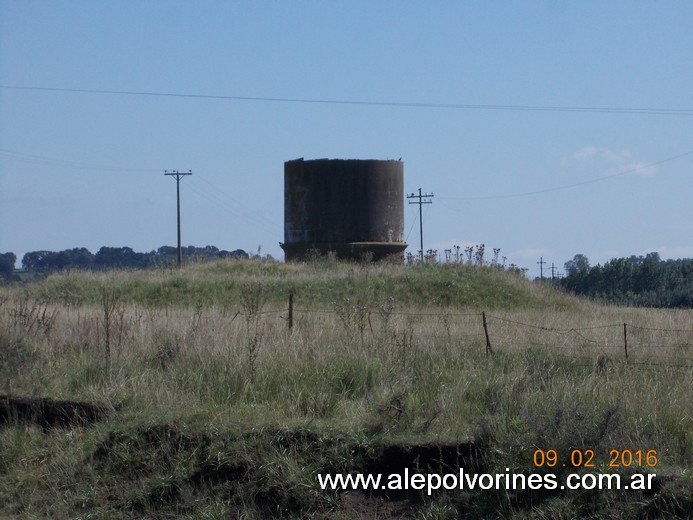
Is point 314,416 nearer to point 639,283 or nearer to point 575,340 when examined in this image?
point 575,340

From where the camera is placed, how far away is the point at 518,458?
6.93m

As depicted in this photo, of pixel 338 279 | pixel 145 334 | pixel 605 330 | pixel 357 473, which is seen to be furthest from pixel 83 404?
pixel 338 279

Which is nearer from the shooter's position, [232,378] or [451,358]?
[232,378]

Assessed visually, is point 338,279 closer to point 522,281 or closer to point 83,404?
point 522,281

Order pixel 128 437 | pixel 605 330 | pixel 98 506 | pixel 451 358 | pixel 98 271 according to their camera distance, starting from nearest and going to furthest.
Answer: pixel 98 506
pixel 128 437
pixel 451 358
pixel 605 330
pixel 98 271

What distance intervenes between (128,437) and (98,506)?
847 mm

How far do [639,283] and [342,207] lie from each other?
11823 mm

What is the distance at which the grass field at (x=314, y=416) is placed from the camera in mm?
6961

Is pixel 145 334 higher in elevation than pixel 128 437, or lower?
higher

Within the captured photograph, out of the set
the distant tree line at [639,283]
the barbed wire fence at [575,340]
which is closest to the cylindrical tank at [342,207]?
the distant tree line at [639,283]
